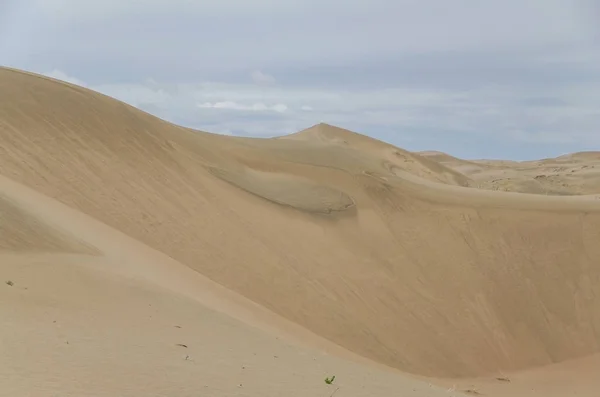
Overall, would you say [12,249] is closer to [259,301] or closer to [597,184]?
[259,301]

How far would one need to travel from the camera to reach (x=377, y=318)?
1497 centimetres

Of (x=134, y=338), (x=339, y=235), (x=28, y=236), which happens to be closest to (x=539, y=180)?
(x=339, y=235)

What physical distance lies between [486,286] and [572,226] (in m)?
5.64

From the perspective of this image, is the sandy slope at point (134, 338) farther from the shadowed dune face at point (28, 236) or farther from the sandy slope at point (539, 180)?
the sandy slope at point (539, 180)

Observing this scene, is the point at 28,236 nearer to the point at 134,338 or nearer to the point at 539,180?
the point at 134,338

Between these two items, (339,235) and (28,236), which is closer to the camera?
(28,236)

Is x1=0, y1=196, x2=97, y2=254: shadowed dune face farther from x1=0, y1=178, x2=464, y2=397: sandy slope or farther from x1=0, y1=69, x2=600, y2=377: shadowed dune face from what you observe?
x1=0, y1=69, x2=600, y2=377: shadowed dune face

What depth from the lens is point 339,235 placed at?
61.7ft

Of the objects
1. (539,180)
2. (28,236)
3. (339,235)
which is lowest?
(339,235)

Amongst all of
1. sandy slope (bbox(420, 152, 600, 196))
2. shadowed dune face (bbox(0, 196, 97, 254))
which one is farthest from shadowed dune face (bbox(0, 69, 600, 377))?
sandy slope (bbox(420, 152, 600, 196))

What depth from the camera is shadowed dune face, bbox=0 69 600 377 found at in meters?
14.3

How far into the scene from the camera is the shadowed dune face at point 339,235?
14.3 metres

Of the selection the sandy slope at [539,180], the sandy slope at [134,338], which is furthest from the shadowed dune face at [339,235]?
the sandy slope at [539,180]

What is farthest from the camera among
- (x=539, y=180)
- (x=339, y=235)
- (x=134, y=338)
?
(x=539, y=180)
